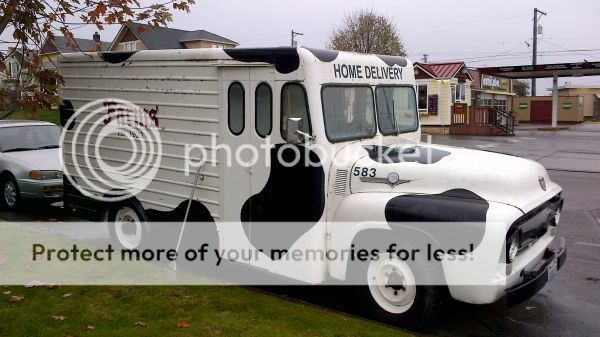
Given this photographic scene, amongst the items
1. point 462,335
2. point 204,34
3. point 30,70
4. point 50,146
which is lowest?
point 462,335

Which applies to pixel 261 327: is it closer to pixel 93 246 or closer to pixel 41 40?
pixel 41 40

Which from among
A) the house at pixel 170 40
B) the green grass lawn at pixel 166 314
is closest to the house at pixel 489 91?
the house at pixel 170 40

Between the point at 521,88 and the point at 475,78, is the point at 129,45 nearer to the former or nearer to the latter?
the point at 475,78

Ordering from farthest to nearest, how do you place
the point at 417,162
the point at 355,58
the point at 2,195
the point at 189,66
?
1. the point at 2,195
2. the point at 189,66
3. the point at 355,58
4. the point at 417,162

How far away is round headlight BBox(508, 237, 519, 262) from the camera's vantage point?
456cm

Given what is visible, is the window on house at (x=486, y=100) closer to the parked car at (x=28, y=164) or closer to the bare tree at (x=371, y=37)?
the bare tree at (x=371, y=37)

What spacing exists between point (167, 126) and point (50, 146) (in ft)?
18.8

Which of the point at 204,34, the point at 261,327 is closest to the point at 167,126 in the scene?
the point at 261,327

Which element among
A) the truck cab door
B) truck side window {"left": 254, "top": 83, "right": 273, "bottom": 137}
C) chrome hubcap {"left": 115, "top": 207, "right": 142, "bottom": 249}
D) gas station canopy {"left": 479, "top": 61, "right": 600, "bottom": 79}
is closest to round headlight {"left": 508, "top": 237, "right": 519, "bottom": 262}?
truck side window {"left": 254, "top": 83, "right": 273, "bottom": 137}

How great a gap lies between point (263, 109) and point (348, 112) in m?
0.87

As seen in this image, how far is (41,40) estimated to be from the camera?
5.30m

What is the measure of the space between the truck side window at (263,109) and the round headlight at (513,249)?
253cm

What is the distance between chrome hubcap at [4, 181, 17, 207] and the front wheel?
25.3 feet

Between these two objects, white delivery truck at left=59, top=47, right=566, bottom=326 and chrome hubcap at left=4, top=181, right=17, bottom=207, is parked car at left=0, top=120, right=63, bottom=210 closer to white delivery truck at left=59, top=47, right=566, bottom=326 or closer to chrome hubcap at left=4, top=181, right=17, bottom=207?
chrome hubcap at left=4, top=181, right=17, bottom=207
